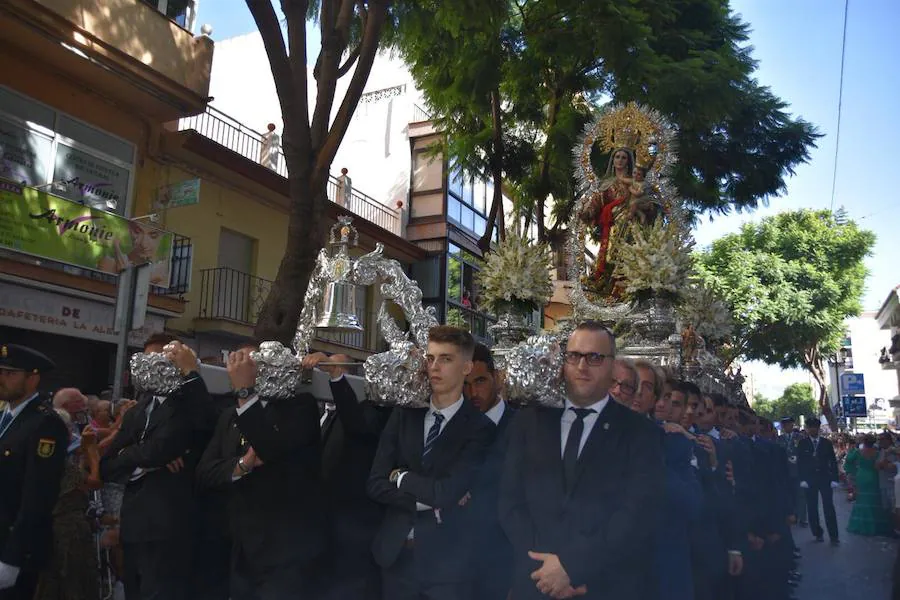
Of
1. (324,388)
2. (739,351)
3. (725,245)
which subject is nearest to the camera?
(324,388)

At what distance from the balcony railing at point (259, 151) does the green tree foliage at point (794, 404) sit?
2359 inches

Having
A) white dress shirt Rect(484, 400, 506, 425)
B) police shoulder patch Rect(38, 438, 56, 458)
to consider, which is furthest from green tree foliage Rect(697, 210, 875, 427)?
police shoulder patch Rect(38, 438, 56, 458)

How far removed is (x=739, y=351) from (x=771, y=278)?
9.09 feet

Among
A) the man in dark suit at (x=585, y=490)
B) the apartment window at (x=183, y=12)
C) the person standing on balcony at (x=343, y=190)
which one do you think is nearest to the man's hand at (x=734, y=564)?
the man in dark suit at (x=585, y=490)

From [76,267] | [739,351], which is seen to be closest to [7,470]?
[76,267]

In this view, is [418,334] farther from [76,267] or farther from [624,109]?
[76,267]

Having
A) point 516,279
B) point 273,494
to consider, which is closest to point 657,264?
point 516,279

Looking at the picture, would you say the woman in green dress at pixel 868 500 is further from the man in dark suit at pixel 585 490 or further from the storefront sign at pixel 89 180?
the storefront sign at pixel 89 180

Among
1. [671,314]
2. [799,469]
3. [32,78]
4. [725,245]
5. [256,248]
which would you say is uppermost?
[725,245]

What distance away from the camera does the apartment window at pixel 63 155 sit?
427 inches

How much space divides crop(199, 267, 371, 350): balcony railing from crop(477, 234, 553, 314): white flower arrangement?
19.9 feet

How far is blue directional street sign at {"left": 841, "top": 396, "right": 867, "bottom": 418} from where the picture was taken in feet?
95.8

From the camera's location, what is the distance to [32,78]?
11.1 m

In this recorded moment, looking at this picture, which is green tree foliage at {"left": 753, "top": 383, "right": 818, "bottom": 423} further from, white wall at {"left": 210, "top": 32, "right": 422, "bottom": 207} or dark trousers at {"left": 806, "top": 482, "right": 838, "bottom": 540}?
dark trousers at {"left": 806, "top": 482, "right": 838, "bottom": 540}
